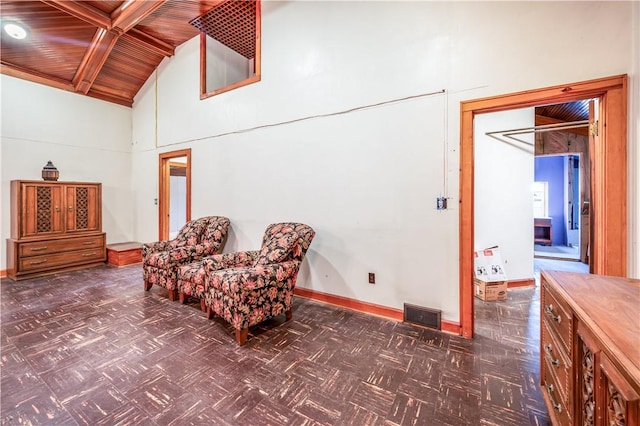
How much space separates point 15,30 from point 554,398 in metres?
7.07

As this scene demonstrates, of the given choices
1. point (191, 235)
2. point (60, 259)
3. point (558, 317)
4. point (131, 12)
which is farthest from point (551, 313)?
point (60, 259)

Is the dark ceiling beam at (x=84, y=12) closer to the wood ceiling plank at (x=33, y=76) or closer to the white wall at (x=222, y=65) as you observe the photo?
the white wall at (x=222, y=65)

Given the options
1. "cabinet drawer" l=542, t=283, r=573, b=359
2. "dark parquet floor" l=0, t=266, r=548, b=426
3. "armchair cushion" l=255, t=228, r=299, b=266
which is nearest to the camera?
"cabinet drawer" l=542, t=283, r=573, b=359

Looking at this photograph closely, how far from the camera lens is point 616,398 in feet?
2.50

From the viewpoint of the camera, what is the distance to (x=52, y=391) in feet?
5.75

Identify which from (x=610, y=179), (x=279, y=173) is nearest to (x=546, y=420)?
(x=610, y=179)

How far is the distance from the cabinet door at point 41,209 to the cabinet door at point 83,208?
118 millimetres

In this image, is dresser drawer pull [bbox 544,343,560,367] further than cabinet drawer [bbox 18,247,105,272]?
No

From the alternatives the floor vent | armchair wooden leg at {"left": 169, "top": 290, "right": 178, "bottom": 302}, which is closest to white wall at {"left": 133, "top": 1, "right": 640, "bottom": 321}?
the floor vent

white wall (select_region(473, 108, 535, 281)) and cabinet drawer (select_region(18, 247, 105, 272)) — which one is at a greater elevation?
white wall (select_region(473, 108, 535, 281))

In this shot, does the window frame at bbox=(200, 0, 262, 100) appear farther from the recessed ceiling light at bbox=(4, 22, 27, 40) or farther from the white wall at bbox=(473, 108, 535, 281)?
the white wall at bbox=(473, 108, 535, 281)

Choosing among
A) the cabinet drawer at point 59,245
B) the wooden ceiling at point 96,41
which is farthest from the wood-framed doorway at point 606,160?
the cabinet drawer at point 59,245

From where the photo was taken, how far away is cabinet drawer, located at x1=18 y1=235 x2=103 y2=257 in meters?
4.20

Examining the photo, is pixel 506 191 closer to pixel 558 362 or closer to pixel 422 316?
pixel 422 316
